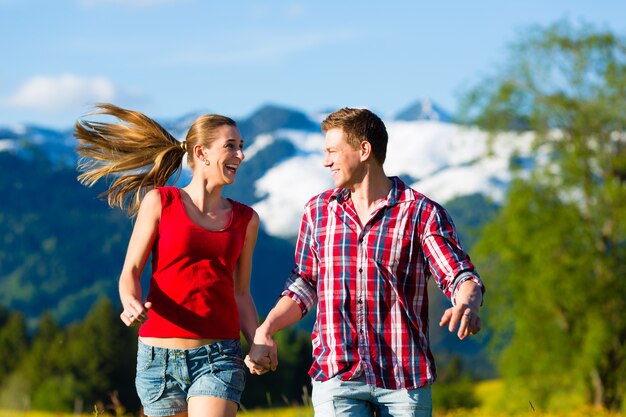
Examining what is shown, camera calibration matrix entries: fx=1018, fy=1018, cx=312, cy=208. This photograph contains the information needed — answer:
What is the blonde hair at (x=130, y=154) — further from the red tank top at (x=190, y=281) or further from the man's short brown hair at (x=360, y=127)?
the man's short brown hair at (x=360, y=127)

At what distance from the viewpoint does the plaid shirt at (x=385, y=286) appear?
492 centimetres

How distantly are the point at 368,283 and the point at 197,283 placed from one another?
1.08 m

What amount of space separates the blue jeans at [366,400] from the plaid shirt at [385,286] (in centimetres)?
4

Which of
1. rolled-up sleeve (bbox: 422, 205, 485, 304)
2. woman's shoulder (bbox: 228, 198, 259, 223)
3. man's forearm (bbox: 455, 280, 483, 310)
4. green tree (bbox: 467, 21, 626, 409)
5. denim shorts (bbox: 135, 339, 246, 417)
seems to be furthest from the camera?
green tree (bbox: 467, 21, 626, 409)

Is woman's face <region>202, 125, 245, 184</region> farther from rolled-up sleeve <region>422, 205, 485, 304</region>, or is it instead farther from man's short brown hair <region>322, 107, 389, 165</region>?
rolled-up sleeve <region>422, 205, 485, 304</region>

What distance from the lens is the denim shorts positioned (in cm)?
554

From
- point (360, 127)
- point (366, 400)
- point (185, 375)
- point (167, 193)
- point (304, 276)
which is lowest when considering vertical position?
point (366, 400)

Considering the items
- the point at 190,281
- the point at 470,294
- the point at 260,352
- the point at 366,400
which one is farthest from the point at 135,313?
the point at 470,294

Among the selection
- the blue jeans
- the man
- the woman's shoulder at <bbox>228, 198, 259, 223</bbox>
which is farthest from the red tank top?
the blue jeans

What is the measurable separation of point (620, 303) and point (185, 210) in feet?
86.8

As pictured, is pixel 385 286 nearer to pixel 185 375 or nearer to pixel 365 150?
pixel 365 150

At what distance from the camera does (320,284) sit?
5.10 meters

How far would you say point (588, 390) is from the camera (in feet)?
102

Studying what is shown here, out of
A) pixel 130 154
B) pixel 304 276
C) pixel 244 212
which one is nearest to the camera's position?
pixel 304 276
